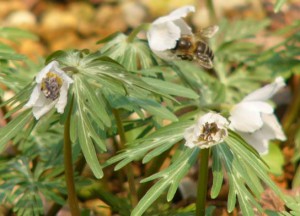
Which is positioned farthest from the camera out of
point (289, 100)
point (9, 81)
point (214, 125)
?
point (289, 100)

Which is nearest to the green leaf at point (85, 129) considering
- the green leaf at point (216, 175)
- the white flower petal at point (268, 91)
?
the green leaf at point (216, 175)

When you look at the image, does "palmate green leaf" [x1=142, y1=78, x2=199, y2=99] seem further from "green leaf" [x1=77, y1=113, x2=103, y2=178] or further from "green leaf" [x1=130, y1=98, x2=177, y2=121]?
"green leaf" [x1=77, y1=113, x2=103, y2=178]

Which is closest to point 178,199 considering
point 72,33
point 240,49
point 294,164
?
point 294,164

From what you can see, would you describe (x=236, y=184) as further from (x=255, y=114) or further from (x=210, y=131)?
(x=255, y=114)

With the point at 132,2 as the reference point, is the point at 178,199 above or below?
below

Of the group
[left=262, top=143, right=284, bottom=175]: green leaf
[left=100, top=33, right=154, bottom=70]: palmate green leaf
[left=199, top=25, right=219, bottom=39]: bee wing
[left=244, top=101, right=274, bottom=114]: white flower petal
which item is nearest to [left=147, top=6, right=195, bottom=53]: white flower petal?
[left=100, top=33, right=154, bottom=70]: palmate green leaf

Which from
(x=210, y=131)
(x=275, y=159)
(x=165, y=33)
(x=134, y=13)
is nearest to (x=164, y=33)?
(x=165, y=33)

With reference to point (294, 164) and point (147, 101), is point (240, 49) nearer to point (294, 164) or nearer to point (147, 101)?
point (294, 164)

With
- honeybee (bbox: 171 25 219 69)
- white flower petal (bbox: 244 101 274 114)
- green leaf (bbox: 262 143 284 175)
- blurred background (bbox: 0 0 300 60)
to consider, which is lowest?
white flower petal (bbox: 244 101 274 114)

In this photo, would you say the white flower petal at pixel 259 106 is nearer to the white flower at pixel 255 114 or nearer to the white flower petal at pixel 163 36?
the white flower at pixel 255 114
